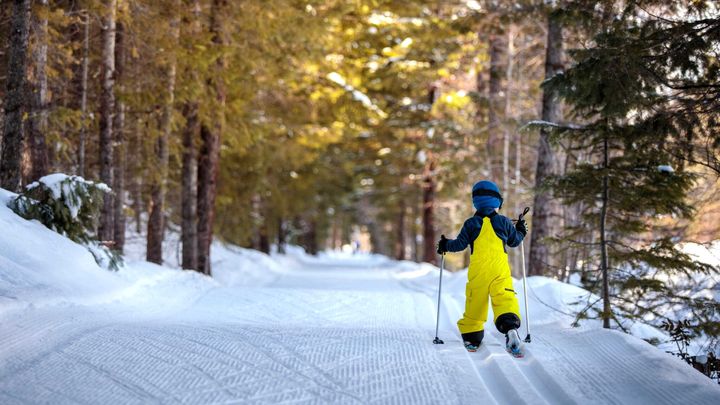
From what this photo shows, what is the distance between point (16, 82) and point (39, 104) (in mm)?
1051

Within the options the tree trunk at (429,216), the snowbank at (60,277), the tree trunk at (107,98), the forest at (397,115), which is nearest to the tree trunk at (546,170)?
the forest at (397,115)

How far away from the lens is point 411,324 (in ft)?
29.2

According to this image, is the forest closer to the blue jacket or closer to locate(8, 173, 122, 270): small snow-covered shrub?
locate(8, 173, 122, 270): small snow-covered shrub

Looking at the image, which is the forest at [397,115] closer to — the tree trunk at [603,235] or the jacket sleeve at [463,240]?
the tree trunk at [603,235]


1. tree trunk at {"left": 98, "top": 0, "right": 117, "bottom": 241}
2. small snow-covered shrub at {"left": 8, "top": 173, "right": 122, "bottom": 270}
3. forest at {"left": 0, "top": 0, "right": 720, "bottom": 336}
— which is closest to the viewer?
forest at {"left": 0, "top": 0, "right": 720, "bottom": 336}

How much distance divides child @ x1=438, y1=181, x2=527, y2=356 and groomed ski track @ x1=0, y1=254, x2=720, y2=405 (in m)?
0.27

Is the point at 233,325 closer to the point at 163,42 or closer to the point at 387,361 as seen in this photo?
the point at 387,361

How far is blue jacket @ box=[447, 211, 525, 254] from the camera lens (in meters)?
7.12

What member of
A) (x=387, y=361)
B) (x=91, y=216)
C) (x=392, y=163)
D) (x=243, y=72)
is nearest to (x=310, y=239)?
(x=392, y=163)

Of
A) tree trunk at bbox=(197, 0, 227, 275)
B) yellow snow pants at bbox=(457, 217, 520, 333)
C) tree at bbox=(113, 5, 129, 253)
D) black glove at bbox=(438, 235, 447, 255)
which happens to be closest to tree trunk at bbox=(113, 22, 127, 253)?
tree at bbox=(113, 5, 129, 253)

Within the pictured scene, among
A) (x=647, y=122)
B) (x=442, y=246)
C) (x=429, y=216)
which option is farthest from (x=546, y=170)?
(x=429, y=216)

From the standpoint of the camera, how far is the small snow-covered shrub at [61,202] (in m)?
8.82

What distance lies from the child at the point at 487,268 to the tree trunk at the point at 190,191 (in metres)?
9.71

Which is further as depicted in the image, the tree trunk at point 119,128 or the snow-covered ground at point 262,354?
the tree trunk at point 119,128
